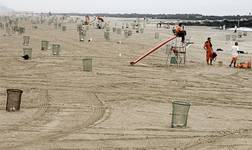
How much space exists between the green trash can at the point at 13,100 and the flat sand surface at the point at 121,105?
0.17 metres

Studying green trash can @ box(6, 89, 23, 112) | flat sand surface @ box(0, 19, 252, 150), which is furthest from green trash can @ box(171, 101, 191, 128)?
green trash can @ box(6, 89, 23, 112)

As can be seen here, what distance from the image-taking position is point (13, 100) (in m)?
11.6

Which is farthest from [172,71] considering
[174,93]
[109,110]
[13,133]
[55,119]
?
[13,133]

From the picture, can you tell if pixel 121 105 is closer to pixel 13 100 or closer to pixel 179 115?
pixel 179 115

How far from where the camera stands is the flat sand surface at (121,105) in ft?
30.9

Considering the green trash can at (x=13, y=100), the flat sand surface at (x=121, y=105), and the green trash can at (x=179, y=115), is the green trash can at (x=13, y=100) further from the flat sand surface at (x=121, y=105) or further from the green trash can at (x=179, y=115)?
the green trash can at (x=179, y=115)

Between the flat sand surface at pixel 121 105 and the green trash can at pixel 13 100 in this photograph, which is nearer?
the flat sand surface at pixel 121 105

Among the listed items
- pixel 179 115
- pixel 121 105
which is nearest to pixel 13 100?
pixel 121 105

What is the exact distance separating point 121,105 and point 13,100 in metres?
2.78

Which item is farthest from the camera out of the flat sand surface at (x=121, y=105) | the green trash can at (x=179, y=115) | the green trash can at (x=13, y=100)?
the green trash can at (x=13, y=100)

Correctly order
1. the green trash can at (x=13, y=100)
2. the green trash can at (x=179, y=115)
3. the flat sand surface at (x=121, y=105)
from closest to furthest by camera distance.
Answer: the flat sand surface at (x=121, y=105) → the green trash can at (x=179, y=115) → the green trash can at (x=13, y=100)

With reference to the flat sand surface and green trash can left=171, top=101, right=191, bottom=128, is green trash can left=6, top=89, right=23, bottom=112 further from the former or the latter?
green trash can left=171, top=101, right=191, bottom=128

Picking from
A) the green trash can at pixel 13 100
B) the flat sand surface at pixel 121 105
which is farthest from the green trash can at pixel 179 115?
the green trash can at pixel 13 100

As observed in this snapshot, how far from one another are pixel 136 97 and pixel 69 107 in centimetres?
260
